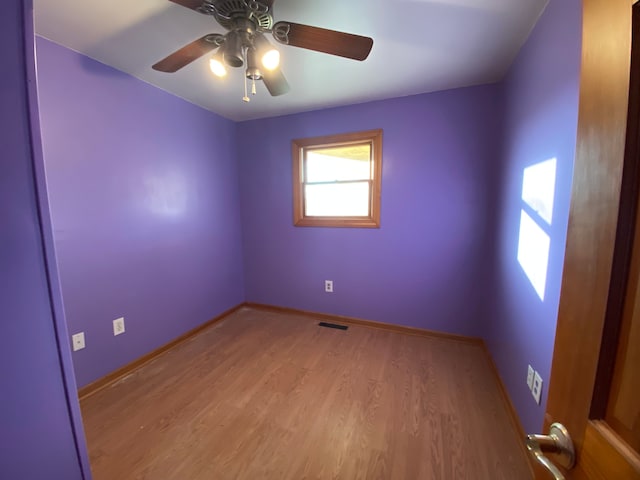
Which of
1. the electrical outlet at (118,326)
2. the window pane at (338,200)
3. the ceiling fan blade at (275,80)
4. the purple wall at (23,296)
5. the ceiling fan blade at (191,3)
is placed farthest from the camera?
the window pane at (338,200)

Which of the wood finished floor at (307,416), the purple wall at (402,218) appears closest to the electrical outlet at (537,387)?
the wood finished floor at (307,416)

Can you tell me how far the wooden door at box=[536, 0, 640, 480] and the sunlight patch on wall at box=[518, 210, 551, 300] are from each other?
916 mm

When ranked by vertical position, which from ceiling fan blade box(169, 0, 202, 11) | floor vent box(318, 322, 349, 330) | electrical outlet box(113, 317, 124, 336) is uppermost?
ceiling fan blade box(169, 0, 202, 11)

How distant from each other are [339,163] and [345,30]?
4.28ft

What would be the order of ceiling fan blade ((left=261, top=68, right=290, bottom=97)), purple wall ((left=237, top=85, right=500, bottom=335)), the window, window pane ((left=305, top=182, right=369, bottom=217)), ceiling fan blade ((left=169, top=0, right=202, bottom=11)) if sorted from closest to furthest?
ceiling fan blade ((left=169, top=0, right=202, bottom=11))
ceiling fan blade ((left=261, top=68, right=290, bottom=97))
purple wall ((left=237, top=85, right=500, bottom=335))
the window
window pane ((left=305, top=182, right=369, bottom=217))

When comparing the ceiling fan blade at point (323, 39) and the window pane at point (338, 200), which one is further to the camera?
the window pane at point (338, 200)

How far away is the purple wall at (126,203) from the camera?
63.1 inches

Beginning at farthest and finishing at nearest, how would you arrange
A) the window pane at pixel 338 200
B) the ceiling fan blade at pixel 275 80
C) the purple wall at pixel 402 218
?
the window pane at pixel 338 200 → the purple wall at pixel 402 218 → the ceiling fan blade at pixel 275 80

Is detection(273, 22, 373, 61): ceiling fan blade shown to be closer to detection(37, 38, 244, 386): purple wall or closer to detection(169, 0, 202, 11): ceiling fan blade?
detection(169, 0, 202, 11): ceiling fan blade

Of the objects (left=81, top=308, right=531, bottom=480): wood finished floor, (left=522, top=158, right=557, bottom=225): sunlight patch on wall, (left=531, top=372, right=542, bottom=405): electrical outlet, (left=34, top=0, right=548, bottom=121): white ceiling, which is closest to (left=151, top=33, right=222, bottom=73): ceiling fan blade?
(left=34, top=0, right=548, bottom=121): white ceiling

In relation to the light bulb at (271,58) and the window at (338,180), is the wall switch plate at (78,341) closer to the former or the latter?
the window at (338,180)

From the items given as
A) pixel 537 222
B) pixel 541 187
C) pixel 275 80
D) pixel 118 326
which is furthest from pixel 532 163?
pixel 118 326

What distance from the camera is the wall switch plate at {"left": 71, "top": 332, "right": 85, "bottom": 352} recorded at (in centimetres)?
166

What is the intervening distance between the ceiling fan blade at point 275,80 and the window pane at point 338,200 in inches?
49.4
